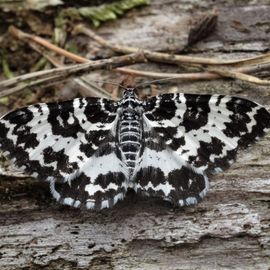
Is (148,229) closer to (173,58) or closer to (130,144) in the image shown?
(130,144)

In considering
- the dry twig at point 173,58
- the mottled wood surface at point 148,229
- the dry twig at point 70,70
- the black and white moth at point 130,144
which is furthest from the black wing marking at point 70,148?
the dry twig at point 173,58

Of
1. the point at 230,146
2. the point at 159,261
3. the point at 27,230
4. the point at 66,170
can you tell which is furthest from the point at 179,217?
the point at 27,230

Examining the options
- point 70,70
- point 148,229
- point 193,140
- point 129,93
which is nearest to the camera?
point 148,229

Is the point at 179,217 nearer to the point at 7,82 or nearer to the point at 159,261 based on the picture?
the point at 159,261

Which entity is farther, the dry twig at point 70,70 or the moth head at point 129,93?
the dry twig at point 70,70

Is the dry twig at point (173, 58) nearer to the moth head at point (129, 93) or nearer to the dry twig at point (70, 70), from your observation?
the dry twig at point (70, 70)

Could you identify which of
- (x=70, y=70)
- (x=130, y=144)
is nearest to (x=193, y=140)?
(x=130, y=144)

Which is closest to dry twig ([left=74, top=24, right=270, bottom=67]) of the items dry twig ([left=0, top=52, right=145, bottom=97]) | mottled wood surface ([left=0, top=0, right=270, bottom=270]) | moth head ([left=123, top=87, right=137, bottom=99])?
dry twig ([left=0, top=52, right=145, bottom=97])

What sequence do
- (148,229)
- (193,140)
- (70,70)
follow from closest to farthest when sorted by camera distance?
(148,229), (193,140), (70,70)
